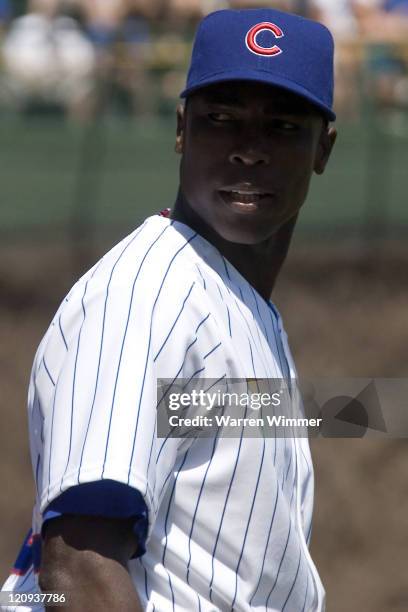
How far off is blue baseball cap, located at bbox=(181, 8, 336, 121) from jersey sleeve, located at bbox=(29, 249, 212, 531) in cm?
42

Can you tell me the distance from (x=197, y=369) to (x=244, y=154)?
0.44 meters

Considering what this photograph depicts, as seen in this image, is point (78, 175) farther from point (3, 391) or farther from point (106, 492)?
point (106, 492)

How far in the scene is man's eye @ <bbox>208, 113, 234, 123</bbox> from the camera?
6.43 feet

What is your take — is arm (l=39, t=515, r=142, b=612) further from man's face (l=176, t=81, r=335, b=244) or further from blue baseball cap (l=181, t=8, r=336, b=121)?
blue baseball cap (l=181, t=8, r=336, b=121)

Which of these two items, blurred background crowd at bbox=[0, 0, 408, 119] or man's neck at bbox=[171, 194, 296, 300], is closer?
man's neck at bbox=[171, 194, 296, 300]

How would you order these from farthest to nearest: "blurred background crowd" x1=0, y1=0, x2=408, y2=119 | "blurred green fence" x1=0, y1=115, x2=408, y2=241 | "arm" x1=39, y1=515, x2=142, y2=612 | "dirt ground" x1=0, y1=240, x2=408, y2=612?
"blurred green fence" x1=0, y1=115, x2=408, y2=241, "blurred background crowd" x1=0, y1=0, x2=408, y2=119, "dirt ground" x1=0, y1=240, x2=408, y2=612, "arm" x1=39, y1=515, x2=142, y2=612

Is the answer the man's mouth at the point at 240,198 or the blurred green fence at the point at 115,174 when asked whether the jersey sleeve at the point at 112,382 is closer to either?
the man's mouth at the point at 240,198

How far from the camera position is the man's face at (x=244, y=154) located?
1955mm

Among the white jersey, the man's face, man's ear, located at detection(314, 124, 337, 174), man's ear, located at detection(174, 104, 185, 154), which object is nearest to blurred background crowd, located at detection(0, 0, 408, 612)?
man's ear, located at detection(314, 124, 337, 174)

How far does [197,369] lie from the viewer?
1.70 meters

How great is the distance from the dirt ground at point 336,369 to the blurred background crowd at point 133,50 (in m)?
1.25

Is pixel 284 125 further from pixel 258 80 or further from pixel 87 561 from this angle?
pixel 87 561

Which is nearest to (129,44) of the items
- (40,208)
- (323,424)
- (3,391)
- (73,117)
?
(73,117)

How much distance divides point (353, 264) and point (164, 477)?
8163 mm
